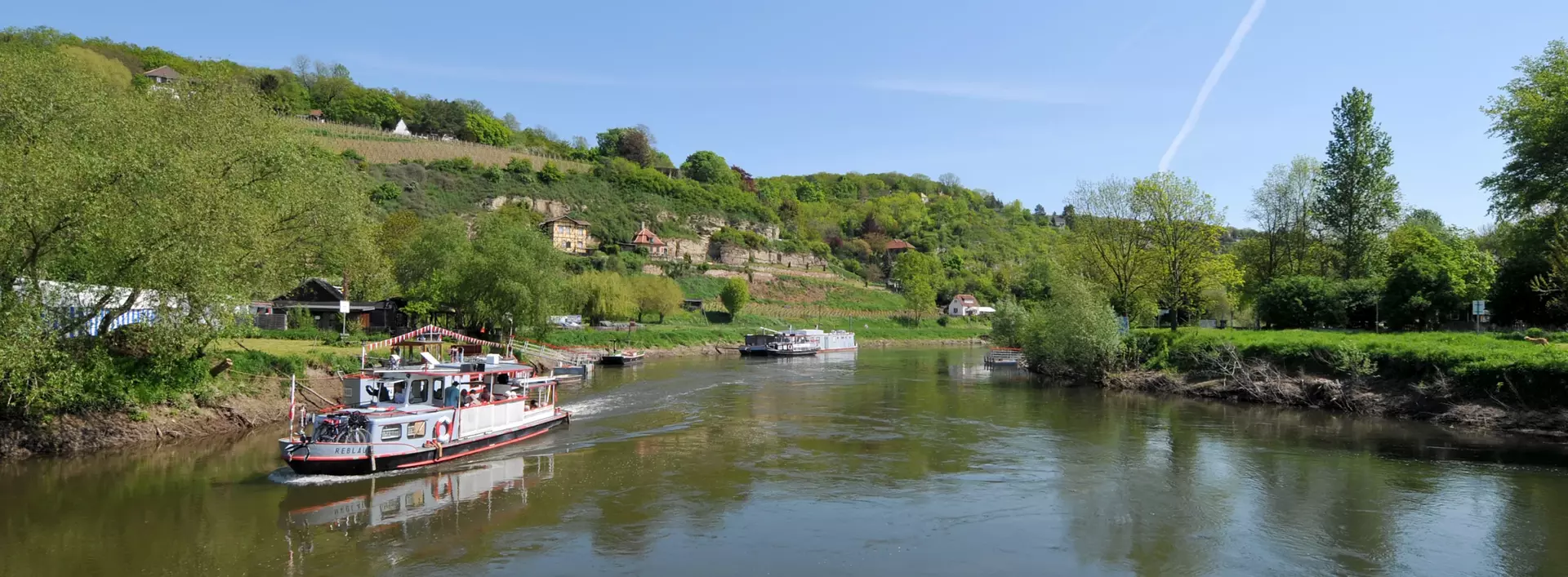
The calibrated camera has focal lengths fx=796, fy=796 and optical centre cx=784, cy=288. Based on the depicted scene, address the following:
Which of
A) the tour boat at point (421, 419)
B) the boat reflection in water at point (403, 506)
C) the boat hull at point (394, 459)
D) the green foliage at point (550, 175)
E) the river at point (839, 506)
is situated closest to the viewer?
the river at point (839, 506)

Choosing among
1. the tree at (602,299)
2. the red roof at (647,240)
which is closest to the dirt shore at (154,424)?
the tree at (602,299)

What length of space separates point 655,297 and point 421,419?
189 feet

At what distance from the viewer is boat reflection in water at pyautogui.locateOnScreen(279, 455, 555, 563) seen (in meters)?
15.4

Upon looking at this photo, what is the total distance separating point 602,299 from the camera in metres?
71.0

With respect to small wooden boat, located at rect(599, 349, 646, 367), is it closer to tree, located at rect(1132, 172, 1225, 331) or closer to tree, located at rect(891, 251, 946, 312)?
tree, located at rect(1132, 172, 1225, 331)

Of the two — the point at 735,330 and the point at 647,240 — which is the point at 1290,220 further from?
the point at 647,240

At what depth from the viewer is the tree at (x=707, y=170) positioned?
164m

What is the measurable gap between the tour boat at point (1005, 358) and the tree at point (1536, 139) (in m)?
27.2

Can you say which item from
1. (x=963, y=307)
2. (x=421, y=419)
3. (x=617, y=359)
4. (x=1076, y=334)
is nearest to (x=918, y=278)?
(x=963, y=307)

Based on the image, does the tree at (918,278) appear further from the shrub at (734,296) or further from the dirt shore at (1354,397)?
the dirt shore at (1354,397)

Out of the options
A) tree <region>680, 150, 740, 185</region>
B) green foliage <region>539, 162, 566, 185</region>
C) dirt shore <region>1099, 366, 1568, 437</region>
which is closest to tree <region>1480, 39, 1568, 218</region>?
dirt shore <region>1099, 366, 1568, 437</region>

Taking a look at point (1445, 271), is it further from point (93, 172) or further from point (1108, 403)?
point (93, 172)

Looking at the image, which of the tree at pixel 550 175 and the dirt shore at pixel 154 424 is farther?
the tree at pixel 550 175

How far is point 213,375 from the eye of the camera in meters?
26.1
